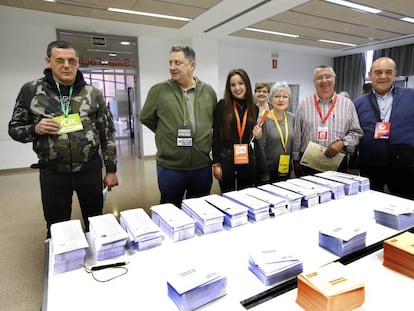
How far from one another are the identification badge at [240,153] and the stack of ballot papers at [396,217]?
0.92 m

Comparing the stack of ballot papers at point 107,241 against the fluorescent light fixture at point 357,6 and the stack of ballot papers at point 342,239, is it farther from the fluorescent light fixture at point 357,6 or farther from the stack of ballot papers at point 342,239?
the fluorescent light fixture at point 357,6

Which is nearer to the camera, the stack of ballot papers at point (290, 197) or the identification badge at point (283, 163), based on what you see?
the stack of ballot papers at point (290, 197)

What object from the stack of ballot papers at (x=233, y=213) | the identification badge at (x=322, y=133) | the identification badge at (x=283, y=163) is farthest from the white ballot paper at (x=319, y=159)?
the stack of ballot papers at (x=233, y=213)

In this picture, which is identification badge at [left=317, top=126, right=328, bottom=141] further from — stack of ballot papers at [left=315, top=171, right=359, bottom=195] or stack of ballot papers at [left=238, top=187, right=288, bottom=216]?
stack of ballot papers at [left=238, top=187, right=288, bottom=216]

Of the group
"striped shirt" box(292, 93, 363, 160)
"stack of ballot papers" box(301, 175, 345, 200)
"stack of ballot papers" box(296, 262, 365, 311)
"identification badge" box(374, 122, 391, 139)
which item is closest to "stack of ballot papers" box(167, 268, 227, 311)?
"stack of ballot papers" box(296, 262, 365, 311)

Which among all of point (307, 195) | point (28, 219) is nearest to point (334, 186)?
point (307, 195)

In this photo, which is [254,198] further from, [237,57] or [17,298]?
[237,57]

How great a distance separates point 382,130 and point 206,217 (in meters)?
1.70

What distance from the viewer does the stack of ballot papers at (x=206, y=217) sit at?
1223 mm

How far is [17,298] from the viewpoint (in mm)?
1873

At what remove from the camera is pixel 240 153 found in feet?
6.66

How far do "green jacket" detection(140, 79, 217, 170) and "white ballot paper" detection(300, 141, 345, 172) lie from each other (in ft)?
2.50

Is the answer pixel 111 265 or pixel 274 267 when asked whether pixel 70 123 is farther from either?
pixel 274 267

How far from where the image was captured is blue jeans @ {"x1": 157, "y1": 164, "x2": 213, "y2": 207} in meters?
1.95
